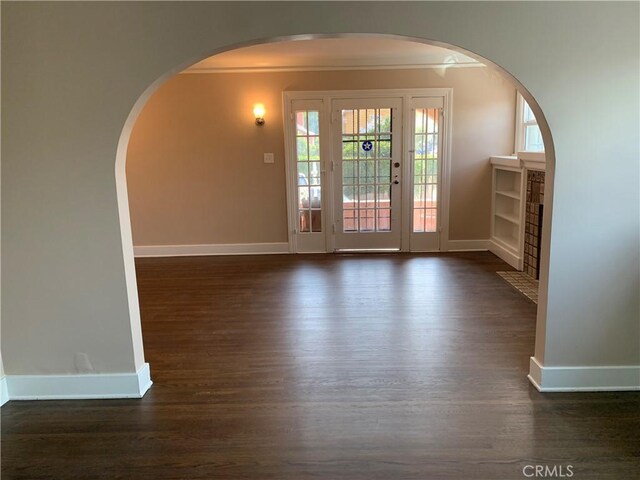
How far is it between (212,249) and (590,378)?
4.76m

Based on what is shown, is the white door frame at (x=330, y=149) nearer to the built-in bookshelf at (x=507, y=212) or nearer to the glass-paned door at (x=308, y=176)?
the glass-paned door at (x=308, y=176)

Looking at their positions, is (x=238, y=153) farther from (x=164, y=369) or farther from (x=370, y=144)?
(x=164, y=369)

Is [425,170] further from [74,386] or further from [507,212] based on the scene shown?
[74,386]

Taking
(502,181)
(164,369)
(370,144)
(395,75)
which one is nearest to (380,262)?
(370,144)

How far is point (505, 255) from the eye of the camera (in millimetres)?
5617

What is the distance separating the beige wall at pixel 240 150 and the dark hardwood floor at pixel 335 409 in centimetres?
223

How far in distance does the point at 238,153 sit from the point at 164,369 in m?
3.58

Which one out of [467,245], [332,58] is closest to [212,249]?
[332,58]

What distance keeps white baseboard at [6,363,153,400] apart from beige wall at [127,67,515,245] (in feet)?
12.2

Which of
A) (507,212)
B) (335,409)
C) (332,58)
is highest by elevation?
(332,58)

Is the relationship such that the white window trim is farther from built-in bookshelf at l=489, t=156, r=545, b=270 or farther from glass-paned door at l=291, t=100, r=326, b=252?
glass-paned door at l=291, t=100, r=326, b=252

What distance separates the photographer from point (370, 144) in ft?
19.7

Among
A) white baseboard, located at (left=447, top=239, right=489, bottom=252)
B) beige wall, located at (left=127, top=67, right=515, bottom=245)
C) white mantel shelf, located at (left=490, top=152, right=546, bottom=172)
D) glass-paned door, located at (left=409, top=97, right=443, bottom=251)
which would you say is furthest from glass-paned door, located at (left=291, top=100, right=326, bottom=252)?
white mantel shelf, located at (left=490, top=152, right=546, bottom=172)

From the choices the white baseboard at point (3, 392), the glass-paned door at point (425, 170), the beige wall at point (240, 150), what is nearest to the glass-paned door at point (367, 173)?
the glass-paned door at point (425, 170)
